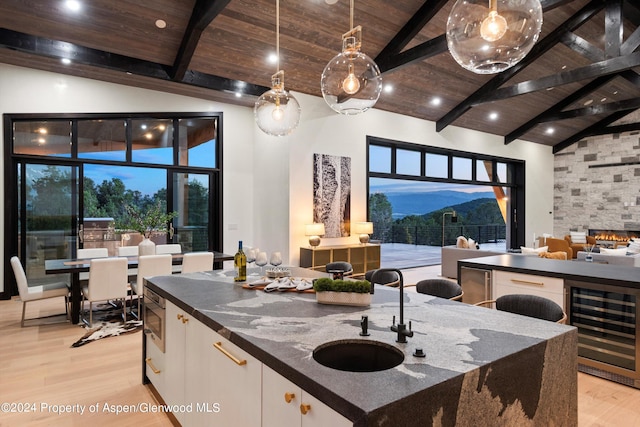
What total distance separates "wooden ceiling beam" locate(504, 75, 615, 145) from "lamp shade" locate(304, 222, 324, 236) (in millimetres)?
7128

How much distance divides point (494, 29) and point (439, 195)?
9.16 metres

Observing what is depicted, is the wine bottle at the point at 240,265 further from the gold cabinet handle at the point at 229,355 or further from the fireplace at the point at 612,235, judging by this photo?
the fireplace at the point at 612,235

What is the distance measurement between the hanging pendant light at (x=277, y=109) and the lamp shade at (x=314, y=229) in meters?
3.68

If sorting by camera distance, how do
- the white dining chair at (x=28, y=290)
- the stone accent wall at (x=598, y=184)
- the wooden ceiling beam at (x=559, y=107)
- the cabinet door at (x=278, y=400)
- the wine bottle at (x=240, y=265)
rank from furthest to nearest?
the stone accent wall at (x=598, y=184), the wooden ceiling beam at (x=559, y=107), the white dining chair at (x=28, y=290), the wine bottle at (x=240, y=265), the cabinet door at (x=278, y=400)

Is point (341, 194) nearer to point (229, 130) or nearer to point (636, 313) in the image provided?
point (229, 130)

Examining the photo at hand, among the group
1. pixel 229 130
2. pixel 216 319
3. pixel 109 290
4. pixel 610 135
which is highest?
pixel 610 135

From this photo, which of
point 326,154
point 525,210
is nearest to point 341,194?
point 326,154

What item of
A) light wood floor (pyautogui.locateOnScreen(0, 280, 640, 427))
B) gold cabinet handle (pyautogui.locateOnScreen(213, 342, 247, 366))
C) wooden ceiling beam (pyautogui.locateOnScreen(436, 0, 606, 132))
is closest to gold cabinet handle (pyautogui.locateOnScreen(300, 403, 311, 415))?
gold cabinet handle (pyautogui.locateOnScreen(213, 342, 247, 366))

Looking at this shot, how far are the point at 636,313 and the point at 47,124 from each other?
760cm

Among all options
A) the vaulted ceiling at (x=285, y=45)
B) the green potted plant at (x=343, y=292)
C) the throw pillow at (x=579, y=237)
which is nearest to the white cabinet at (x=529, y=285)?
the green potted plant at (x=343, y=292)

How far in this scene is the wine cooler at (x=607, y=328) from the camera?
2.80 m

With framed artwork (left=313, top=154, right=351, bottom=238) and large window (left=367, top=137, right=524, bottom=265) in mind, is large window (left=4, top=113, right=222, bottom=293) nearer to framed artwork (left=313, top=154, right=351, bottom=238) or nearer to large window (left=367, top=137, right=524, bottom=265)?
framed artwork (left=313, top=154, right=351, bottom=238)

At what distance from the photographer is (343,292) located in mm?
1966

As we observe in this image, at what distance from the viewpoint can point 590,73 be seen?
6320 mm
